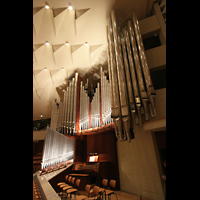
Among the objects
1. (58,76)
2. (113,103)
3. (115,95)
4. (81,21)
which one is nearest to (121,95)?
(115,95)

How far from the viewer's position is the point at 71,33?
5.56m

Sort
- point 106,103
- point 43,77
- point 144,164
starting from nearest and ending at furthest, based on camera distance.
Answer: point 144,164, point 106,103, point 43,77

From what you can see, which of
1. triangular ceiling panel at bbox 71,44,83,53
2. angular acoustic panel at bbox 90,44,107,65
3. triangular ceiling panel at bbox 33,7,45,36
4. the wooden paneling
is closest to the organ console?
the wooden paneling

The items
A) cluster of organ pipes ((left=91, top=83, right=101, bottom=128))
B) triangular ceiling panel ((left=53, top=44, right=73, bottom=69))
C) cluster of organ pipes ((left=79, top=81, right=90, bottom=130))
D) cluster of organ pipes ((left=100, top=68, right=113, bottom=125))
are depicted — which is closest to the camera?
cluster of organ pipes ((left=100, top=68, right=113, bottom=125))

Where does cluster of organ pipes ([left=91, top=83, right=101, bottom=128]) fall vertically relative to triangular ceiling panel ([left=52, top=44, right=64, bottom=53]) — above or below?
below

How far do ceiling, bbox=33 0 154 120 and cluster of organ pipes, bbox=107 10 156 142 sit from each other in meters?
0.53

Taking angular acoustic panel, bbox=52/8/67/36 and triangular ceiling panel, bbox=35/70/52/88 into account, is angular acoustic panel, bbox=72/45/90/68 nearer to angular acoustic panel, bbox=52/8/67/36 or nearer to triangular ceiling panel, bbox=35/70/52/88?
angular acoustic panel, bbox=52/8/67/36

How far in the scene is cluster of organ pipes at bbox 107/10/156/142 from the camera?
3482 mm

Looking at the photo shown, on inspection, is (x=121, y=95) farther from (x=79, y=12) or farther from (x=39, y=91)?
(x=39, y=91)

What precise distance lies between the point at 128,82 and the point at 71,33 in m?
3.56

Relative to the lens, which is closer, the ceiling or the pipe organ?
the pipe organ
